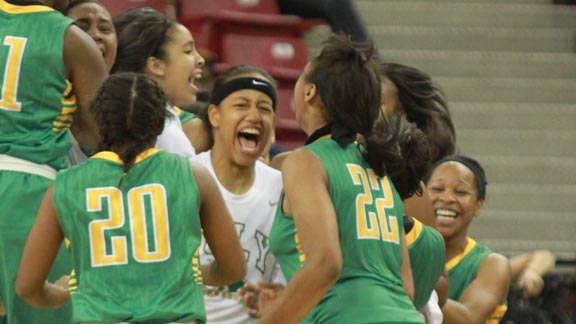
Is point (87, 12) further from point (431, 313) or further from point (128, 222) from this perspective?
point (431, 313)

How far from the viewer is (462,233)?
5961 millimetres

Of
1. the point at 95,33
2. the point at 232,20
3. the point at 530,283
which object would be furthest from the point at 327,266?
the point at 232,20

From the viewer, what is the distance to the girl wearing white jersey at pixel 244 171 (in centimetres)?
502

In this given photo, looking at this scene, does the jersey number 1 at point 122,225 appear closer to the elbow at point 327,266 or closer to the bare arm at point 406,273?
the elbow at point 327,266

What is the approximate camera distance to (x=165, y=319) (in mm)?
3799

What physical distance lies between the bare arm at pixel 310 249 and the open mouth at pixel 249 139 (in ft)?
4.11

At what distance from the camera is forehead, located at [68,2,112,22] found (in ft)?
16.8

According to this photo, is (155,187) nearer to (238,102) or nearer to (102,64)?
(102,64)

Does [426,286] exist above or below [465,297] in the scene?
above

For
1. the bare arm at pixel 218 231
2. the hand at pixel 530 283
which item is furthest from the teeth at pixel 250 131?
the hand at pixel 530 283

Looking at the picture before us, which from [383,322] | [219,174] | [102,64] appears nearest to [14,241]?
[102,64]

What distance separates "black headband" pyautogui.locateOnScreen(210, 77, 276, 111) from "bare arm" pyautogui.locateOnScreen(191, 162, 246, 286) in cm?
122

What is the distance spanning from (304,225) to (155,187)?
434 mm

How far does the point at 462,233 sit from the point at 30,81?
7.25 ft
